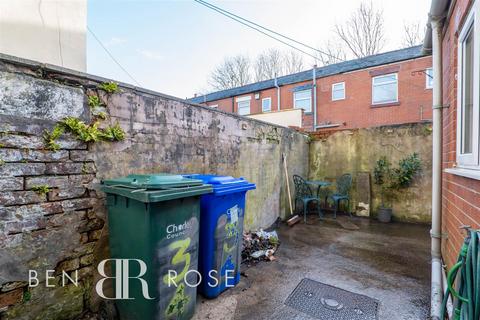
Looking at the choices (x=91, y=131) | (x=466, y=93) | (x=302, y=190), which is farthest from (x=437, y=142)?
(x=91, y=131)

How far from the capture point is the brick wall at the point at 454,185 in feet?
5.53

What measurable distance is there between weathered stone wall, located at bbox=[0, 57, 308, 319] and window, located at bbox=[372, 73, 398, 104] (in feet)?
38.5

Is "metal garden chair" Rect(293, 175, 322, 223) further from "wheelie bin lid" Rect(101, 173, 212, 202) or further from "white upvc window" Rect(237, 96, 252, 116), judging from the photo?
"white upvc window" Rect(237, 96, 252, 116)

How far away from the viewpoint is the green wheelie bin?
174cm

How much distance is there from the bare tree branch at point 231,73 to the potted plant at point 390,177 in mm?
18719

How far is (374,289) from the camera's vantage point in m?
2.61

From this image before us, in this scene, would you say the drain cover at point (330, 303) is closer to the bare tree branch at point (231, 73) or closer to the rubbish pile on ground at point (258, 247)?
the rubbish pile on ground at point (258, 247)

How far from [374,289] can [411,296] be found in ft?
1.14

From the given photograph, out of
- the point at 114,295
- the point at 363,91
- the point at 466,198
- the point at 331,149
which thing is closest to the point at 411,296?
the point at 466,198

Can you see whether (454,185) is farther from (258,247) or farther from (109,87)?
(109,87)

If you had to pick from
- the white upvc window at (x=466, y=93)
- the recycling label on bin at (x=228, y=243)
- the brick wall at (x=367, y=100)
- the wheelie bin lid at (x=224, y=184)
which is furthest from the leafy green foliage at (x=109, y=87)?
the brick wall at (x=367, y=100)

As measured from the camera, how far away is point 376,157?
5.83m

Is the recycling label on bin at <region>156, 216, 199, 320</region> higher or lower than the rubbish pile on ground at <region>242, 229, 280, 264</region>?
higher

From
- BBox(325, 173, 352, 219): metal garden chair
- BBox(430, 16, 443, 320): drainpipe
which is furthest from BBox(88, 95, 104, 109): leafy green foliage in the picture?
BBox(325, 173, 352, 219): metal garden chair
